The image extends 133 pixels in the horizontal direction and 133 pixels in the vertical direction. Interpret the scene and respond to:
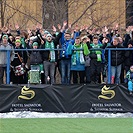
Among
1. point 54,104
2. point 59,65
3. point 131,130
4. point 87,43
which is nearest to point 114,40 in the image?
point 87,43

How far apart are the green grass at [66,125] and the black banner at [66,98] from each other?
62.4 inches

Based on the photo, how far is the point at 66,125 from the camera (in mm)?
11195

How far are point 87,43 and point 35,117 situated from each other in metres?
2.99

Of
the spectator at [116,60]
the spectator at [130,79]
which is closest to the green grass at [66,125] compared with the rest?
the spectator at [130,79]

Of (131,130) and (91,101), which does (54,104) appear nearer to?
(91,101)

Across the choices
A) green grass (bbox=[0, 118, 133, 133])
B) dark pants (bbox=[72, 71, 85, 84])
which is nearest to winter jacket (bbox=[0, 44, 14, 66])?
dark pants (bbox=[72, 71, 85, 84])

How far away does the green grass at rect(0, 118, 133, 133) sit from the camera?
10.1m

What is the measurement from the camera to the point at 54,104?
46.6 ft

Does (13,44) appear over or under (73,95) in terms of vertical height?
over

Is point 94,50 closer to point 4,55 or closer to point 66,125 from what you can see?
point 4,55

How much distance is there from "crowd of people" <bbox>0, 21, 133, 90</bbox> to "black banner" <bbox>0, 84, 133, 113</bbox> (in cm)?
30

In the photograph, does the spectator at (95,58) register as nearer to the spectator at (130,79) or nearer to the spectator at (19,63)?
the spectator at (130,79)

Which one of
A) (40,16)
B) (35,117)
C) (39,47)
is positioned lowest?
(35,117)

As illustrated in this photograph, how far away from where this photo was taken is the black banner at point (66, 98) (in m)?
14.1
